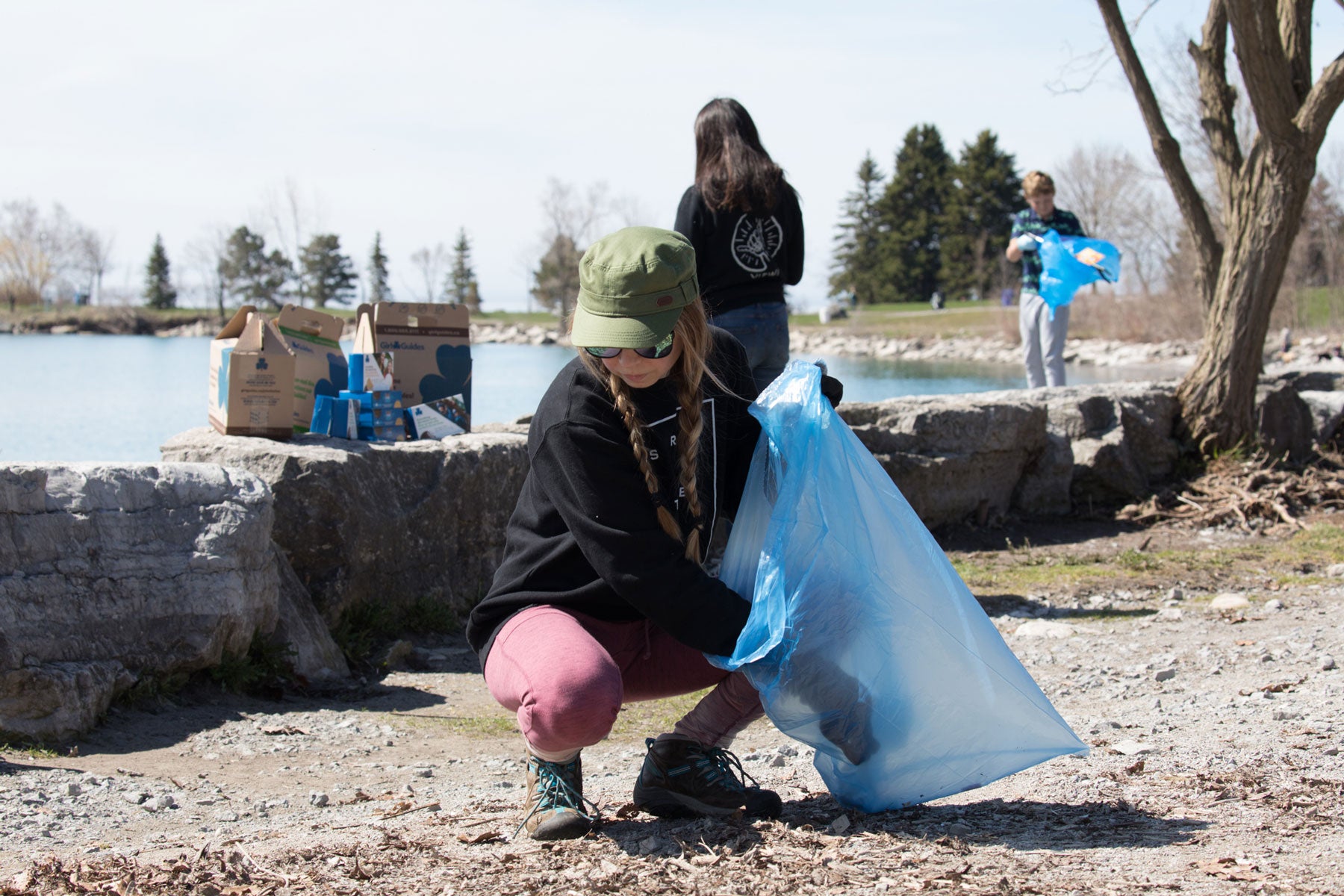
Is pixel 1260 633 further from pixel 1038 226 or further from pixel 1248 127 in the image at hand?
pixel 1248 127

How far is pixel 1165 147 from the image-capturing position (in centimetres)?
784

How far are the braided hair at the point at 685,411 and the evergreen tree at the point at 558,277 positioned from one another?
3610cm

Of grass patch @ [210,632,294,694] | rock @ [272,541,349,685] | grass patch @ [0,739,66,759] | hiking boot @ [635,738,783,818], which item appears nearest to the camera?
hiking boot @ [635,738,783,818]

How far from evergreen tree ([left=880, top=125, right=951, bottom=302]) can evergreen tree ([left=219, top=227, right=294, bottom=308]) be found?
26.7 m

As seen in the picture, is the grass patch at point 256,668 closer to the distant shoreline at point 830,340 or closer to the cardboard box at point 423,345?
the cardboard box at point 423,345

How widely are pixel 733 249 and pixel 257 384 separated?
1.91 m

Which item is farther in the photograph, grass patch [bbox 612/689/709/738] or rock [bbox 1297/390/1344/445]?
rock [bbox 1297/390/1344/445]

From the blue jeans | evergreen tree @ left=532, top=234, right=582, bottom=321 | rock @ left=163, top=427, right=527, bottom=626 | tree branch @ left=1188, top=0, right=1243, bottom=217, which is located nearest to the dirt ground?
rock @ left=163, top=427, right=527, bottom=626

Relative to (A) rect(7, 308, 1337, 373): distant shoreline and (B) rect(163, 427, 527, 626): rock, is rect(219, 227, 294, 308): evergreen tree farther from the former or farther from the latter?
(B) rect(163, 427, 527, 626): rock

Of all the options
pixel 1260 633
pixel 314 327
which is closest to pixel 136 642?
pixel 314 327

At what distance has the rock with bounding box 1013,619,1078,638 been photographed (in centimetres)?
457

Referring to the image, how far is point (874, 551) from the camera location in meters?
2.41

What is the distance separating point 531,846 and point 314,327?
305cm

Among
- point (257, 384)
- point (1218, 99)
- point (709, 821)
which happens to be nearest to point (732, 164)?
point (257, 384)
